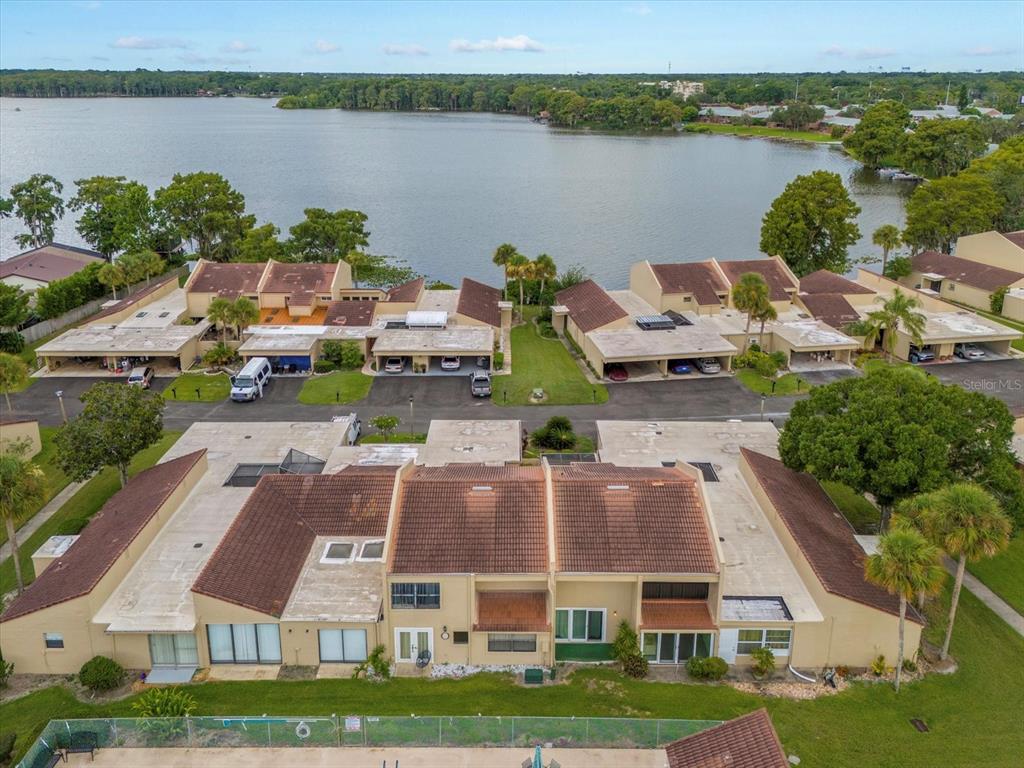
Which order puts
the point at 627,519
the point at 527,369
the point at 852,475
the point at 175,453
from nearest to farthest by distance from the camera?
the point at 627,519 → the point at 852,475 → the point at 175,453 → the point at 527,369

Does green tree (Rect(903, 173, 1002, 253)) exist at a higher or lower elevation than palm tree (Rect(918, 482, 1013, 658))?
higher

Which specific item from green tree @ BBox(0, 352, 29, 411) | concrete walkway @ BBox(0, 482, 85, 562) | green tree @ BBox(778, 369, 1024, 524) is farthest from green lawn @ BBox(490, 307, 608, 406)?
green tree @ BBox(0, 352, 29, 411)

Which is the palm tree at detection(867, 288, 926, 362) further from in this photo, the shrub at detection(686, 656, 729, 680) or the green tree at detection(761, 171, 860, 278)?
the shrub at detection(686, 656, 729, 680)

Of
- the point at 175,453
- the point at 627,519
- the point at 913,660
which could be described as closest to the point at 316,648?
the point at 627,519

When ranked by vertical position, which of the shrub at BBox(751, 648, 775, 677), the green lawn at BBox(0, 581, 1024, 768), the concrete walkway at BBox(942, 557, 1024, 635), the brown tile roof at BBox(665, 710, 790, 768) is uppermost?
the brown tile roof at BBox(665, 710, 790, 768)

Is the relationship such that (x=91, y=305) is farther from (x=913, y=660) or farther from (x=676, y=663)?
(x=913, y=660)

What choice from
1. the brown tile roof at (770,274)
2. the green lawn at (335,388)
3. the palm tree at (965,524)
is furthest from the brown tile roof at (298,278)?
the palm tree at (965,524)

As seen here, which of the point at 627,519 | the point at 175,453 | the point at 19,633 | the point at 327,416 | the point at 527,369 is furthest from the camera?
the point at 527,369

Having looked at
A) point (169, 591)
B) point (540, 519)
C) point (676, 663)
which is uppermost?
point (540, 519)
